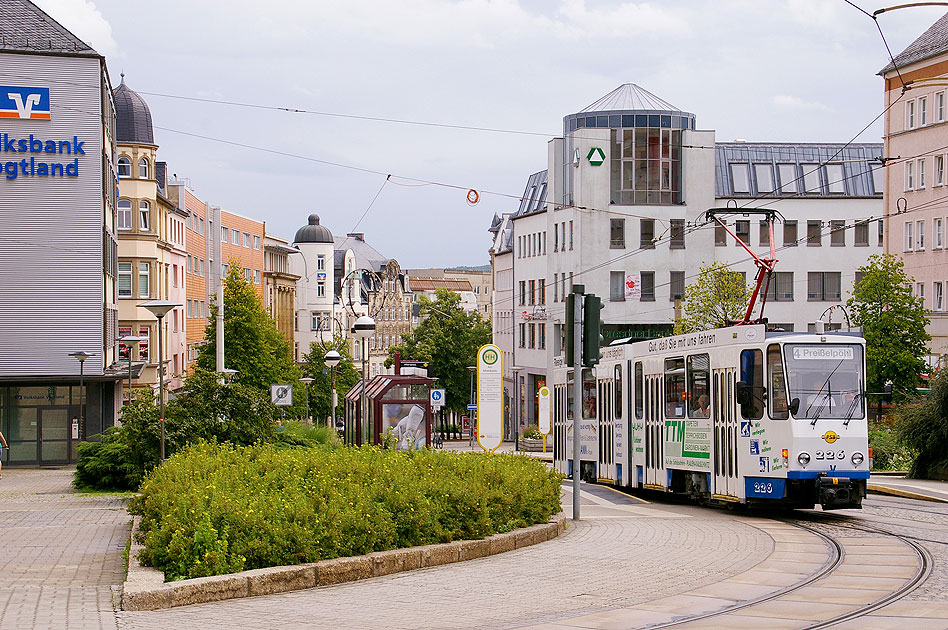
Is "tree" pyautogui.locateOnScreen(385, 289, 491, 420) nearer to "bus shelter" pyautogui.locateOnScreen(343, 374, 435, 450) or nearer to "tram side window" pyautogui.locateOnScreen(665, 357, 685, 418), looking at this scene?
"bus shelter" pyautogui.locateOnScreen(343, 374, 435, 450)

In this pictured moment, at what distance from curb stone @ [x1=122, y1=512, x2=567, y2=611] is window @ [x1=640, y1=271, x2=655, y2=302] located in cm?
5595

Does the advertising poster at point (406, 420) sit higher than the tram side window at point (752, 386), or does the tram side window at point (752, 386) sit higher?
the tram side window at point (752, 386)

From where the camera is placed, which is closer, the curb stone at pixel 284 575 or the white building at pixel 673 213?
the curb stone at pixel 284 575

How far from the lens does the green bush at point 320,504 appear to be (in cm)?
1143

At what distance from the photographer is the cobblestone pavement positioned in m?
10.2

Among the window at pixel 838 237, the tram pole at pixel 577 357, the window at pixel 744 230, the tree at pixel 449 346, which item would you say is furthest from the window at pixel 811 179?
the tram pole at pixel 577 357

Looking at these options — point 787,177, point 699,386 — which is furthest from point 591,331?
point 787,177

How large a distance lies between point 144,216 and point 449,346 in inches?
1410

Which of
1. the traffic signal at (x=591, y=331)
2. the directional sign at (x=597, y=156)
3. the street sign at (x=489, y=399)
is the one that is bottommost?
the street sign at (x=489, y=399)

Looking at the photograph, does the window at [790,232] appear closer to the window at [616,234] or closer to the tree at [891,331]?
the window at [616,234]

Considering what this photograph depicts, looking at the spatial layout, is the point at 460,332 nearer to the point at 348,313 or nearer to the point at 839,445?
the point at 348,313

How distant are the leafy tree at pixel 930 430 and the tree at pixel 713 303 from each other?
22.9 m

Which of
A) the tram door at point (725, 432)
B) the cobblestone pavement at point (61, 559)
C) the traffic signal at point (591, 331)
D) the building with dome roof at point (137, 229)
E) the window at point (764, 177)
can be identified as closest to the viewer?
the cobblestone pavement at point (61, 559)

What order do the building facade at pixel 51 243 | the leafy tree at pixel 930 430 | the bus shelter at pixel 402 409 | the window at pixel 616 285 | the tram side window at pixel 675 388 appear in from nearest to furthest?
the tram side window at pixel 675 388 < the leafy tree at pixel 930 430 < the bus shelter at pixel 402 409 < the building facade at pixel 51 243 < the window at pixel 616 285
